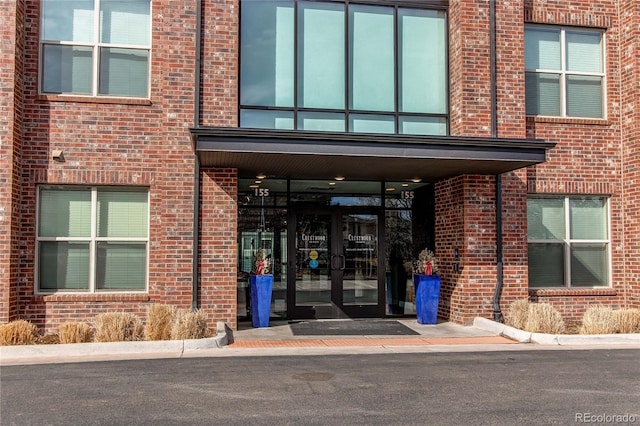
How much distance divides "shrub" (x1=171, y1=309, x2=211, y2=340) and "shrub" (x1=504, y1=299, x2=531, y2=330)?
5807 millimetres

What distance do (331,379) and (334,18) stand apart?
782 cm

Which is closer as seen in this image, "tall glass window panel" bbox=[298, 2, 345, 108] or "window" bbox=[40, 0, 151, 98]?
"window" bbox=[40, 0, 151, 98]

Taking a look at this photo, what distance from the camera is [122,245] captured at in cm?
1115

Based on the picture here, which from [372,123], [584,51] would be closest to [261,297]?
[372,123]

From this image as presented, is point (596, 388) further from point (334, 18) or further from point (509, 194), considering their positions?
point (334, 18)

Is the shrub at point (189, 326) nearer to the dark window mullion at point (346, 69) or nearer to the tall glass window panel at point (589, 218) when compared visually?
the dark window mullion at point (346, 69)

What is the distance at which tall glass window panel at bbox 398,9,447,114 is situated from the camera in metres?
12.2

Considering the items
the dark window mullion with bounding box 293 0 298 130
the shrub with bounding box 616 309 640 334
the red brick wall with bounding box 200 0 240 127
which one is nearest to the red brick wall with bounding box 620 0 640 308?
the shrub with bounding box 616 309 640 334

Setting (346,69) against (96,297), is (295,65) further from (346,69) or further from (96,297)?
(96,297)

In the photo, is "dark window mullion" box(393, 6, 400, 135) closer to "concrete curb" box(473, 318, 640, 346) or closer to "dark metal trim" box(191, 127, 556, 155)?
"dark metal trim" box(191, 127, 556, 155)

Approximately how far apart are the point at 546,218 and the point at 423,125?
345 cm

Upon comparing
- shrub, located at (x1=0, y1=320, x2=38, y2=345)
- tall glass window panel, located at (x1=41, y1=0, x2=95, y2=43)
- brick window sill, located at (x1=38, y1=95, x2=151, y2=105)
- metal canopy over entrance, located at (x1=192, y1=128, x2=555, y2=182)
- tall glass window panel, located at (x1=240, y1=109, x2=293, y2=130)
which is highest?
tall glass window panel, located at (x1=41, y1=0, x2=95, y2=43)

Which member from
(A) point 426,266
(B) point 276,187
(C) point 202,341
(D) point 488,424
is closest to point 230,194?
(B) point 276,187

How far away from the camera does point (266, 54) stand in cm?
1169
